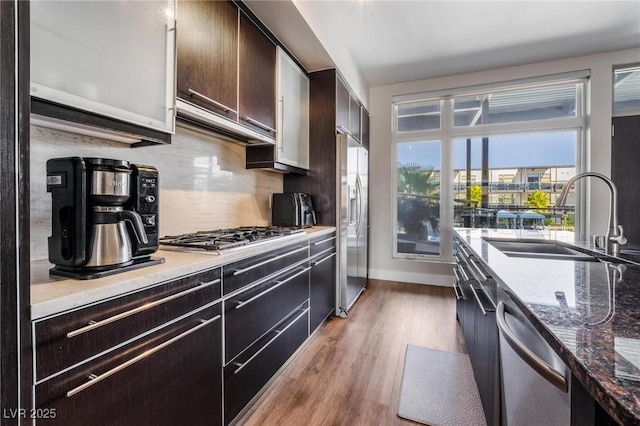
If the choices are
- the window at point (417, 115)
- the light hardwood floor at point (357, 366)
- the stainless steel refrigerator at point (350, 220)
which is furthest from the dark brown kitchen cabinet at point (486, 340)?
the window at point (417, 115)

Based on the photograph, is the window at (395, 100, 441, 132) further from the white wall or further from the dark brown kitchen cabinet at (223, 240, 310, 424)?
the dark brown kitchen cabinet at (223, 240, 310, 424)

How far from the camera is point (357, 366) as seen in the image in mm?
2010

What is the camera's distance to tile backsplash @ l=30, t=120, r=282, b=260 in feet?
3.85

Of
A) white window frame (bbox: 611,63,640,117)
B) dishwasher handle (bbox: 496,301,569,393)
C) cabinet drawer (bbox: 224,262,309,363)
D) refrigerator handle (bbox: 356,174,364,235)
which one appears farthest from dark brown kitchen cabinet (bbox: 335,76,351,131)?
white window frame (bbox: 611,63,640,117)

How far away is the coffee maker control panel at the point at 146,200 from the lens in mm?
1164

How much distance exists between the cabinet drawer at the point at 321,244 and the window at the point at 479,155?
6.01 ft

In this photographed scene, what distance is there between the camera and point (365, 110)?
13.3ft

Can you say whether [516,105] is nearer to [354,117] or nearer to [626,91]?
[626,91]

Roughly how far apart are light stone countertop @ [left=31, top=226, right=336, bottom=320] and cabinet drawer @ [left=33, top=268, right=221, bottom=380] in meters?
0.03

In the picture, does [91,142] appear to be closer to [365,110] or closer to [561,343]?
[561,343]

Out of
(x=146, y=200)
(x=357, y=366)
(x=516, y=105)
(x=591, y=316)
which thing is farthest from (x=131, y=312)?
(x=516, y=105)

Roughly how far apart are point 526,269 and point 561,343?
0.65m

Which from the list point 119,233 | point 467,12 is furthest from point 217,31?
point 467,12

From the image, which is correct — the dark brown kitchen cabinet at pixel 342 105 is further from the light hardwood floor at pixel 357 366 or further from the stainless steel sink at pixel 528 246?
the light hardwood floor at pixel 357 366
